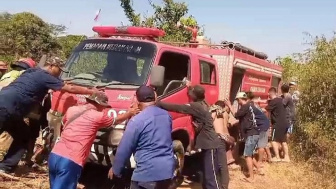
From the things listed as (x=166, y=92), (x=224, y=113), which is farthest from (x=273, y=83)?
(x=166, y=92)

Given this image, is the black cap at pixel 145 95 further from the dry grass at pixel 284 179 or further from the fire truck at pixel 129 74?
the dry grass at pixel 284 179

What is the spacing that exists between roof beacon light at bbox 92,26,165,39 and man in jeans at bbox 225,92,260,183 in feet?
6.68

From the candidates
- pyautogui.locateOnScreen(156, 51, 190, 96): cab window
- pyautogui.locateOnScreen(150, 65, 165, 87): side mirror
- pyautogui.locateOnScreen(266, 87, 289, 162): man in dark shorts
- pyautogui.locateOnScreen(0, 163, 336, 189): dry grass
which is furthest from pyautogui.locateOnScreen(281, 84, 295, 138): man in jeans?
pyautogui.locateOnScreen(150, 65, 165, 87): side mirror

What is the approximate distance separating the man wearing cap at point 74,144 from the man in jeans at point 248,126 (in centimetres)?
390

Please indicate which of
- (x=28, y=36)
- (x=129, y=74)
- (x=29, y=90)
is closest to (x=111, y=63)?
(x=129, y=74)

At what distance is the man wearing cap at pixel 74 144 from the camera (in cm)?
433

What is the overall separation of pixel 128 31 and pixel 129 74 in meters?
1.20

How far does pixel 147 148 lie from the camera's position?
392cm

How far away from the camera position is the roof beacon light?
22.9ft

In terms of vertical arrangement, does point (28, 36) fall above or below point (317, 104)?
above

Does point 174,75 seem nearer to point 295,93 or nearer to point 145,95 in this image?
point 145,95

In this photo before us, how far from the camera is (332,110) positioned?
33.2 ft

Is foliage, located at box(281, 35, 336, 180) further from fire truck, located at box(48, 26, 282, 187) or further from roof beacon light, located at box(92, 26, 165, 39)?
roof beacon light, located at box(92, 26, 165, 39)

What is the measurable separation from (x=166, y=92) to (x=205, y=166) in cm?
124
